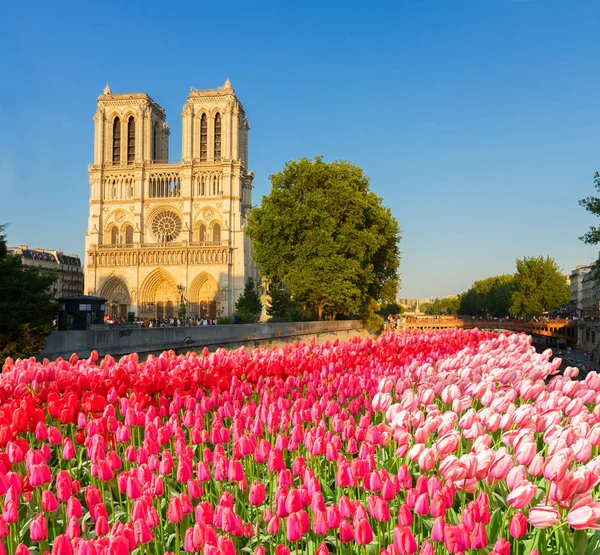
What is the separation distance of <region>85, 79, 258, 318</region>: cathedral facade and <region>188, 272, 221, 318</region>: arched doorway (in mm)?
105

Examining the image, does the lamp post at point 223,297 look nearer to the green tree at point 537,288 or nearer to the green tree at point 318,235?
the green tree at point 318,235

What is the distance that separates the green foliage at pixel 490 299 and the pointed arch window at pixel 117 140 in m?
57.8

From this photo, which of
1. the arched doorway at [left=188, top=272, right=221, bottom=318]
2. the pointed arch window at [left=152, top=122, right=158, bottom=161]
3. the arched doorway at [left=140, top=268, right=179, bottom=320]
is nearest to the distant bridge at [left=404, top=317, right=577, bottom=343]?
the arched doorway at [left=188, top=272, right=221, bottom=318]

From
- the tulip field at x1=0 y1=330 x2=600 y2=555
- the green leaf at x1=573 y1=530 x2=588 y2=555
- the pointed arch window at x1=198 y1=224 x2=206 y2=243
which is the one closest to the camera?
the tulip field at x1=0 y1=330 x2=600 y2=555

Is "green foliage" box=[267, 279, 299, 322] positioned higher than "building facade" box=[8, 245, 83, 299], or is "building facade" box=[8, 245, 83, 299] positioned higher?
"building facade" box=[8, 245, 83, 299]

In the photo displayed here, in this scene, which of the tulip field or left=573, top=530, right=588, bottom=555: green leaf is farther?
left=573, top=530, right=588, bottom=555: green leaf

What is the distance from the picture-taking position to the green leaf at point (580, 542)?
3.59 metres

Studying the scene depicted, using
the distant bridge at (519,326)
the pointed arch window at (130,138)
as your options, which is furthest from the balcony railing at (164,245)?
the distant bridge at (519,326)

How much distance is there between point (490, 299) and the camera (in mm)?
115500

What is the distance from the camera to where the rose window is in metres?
73.7

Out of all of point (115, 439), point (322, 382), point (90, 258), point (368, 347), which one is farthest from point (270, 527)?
point (90, 258)

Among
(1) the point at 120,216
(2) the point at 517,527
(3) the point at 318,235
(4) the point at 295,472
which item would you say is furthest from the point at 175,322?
(2) the point at 517,527

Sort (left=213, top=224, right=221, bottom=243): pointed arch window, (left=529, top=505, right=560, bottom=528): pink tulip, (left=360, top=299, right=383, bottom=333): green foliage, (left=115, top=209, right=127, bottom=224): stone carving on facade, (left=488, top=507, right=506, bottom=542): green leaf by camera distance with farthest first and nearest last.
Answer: (left=115, top=209, right=127, bottom=224): stone carving on facade → (left=213, top=224, right=221, bottom=243): pointed arch window → (left=360, top=299, right=383, bottom=333): green foliage → (left=488, top=507, right=506, bottom=542): green leaf → (left=529, top=505, right=560, bottom=528): pink tulip

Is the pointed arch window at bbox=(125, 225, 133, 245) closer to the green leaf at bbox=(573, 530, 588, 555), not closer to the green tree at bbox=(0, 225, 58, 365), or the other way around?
the green tree at bbox=(0, 225, 58, 365)
